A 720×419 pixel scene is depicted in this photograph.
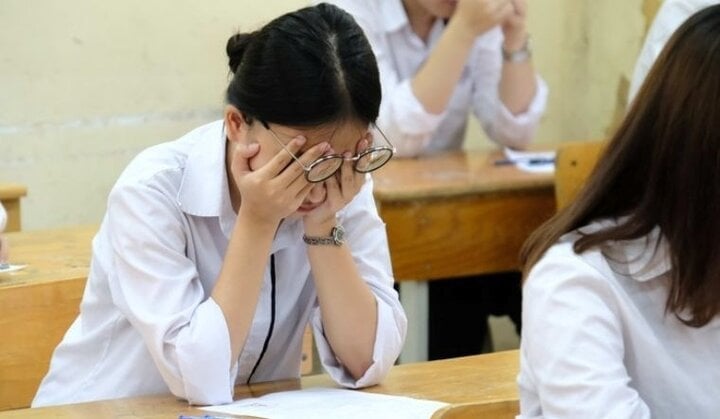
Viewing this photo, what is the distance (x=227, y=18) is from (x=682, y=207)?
9.59 feet

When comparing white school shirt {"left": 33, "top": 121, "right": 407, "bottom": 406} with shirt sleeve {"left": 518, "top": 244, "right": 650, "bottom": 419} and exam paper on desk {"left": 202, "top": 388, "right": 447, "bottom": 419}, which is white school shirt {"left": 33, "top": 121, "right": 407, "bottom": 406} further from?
shirt sleeve {"left": 518, "top": 244, "right": 650, "bottom": 419}

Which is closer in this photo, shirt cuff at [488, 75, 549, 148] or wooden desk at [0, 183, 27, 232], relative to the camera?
wooden desk at [0, 183, 27, 232]

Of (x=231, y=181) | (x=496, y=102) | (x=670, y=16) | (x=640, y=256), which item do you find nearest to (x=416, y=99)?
(x=496, y=102)

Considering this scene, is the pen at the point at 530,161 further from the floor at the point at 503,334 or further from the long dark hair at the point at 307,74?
the long dark hair at the point at 307,74

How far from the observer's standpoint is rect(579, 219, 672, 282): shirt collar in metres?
1.25

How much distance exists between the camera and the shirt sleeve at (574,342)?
119 centimetres

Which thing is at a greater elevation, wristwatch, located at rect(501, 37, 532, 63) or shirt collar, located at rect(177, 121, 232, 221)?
shirt collar, located at rect(177, 121, 232, 221)

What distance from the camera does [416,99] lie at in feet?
10.6

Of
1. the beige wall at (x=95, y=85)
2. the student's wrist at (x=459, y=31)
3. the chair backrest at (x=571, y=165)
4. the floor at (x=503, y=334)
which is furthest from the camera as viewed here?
the floor at (x=503, y=334)

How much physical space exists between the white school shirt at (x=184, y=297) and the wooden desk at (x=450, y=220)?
1060mm

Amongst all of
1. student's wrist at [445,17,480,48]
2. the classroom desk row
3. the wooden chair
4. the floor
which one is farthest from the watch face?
the floor

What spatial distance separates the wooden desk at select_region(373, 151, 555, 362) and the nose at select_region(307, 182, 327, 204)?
1167mm

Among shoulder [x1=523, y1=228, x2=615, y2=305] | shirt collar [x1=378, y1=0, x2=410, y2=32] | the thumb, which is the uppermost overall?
shoulder [x1=523, y1=228, x2=615, y2=305]

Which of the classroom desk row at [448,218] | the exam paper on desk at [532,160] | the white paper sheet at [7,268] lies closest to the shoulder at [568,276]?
the white paper sheet at [7,268]
